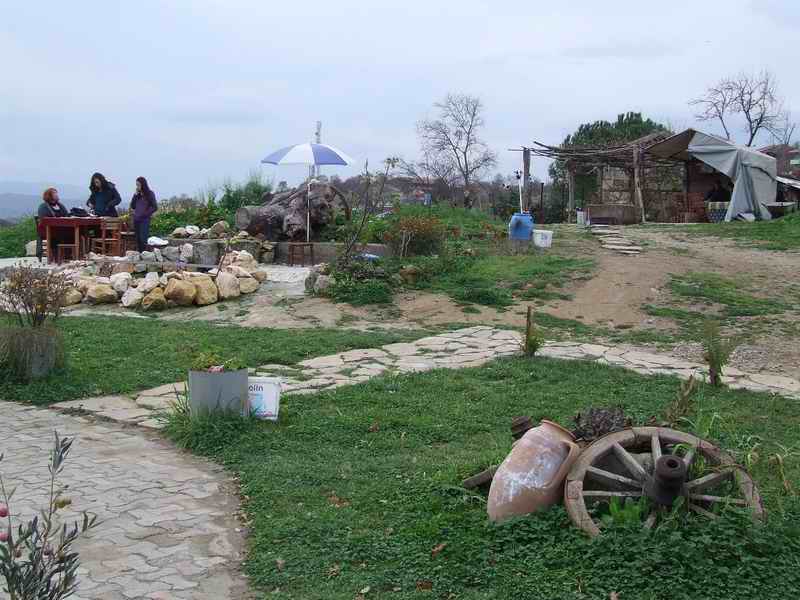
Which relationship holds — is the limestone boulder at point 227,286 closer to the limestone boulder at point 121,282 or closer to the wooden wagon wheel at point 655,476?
the limestone boulder at point 121,282

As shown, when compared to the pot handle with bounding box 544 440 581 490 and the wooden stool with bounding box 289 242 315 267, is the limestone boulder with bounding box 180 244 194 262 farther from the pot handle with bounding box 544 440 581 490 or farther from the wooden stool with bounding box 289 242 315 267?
the pot handle with bounding box 544 440 581 490

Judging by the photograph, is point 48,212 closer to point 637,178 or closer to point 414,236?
point 414,236

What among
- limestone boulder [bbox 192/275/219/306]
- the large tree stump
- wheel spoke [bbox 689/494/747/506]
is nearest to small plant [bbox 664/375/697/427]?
wheel spoke [bbox 689/494/747/506]

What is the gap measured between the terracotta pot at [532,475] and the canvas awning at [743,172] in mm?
17775

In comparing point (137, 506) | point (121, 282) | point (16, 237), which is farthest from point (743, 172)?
point (137, 506)

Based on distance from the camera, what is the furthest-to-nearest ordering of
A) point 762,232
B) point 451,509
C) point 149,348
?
1. point 762,232
2. point 149,348
3. point 451,509

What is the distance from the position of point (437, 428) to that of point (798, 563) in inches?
103

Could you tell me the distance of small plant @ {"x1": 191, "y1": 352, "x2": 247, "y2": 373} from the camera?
18.3 feet

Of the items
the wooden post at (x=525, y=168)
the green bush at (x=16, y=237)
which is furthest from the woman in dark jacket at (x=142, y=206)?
the wooden post at (x=525, y=168)

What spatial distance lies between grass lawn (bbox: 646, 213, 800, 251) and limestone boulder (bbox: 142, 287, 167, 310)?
10.5 meters

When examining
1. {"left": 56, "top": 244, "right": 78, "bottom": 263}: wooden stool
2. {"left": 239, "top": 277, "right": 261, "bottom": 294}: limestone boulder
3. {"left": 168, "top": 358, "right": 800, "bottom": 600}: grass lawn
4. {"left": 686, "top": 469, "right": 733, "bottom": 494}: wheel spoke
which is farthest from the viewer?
{"left": 56, "top": 244, "right": 78, "bottom": 263}: wooden stool

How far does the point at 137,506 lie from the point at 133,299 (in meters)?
7.40

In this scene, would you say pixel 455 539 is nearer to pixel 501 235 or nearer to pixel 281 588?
pixel 281 588

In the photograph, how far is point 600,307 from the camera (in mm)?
10531
